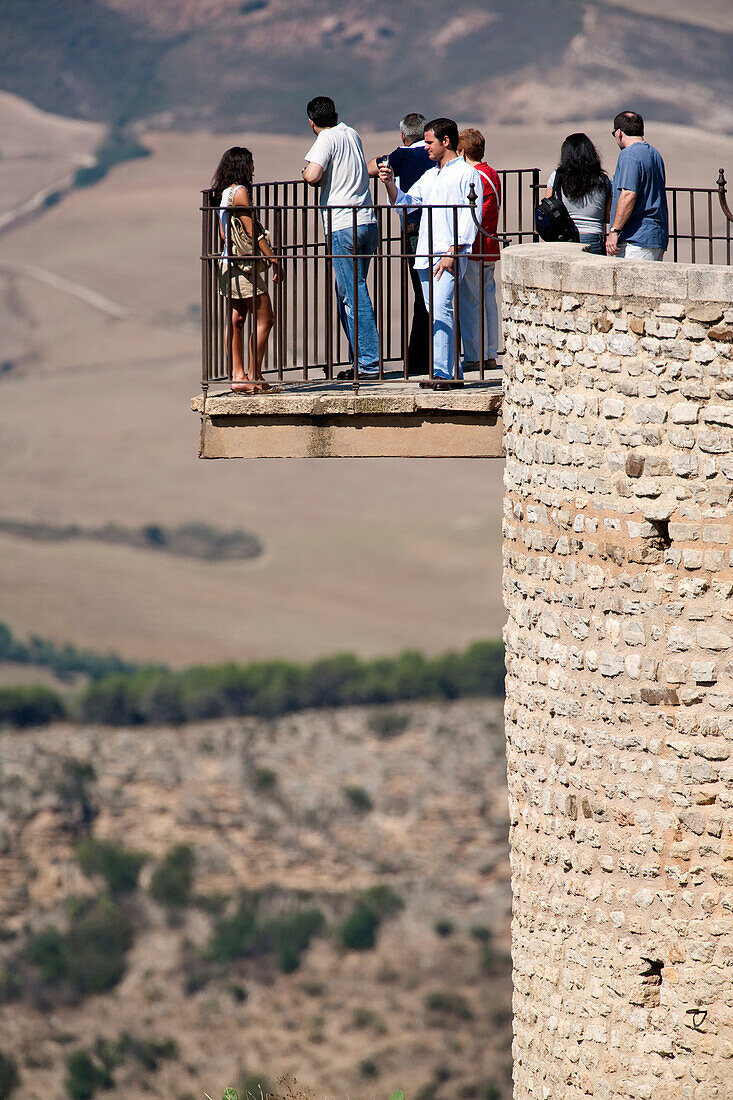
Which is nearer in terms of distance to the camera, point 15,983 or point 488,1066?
point 488,1066

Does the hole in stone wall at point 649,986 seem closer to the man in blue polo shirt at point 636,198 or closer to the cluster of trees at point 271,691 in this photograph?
the man in blue polo shirt at point 636,198

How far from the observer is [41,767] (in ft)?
169

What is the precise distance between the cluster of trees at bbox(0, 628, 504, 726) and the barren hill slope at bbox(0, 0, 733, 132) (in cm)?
2236

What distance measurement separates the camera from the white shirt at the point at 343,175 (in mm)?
9289

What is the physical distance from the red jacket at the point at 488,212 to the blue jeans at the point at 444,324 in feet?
0.50

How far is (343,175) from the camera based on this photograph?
935 centimetres

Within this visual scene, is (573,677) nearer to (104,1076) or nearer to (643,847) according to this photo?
(643,847)

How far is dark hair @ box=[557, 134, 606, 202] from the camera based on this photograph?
29.2 ft

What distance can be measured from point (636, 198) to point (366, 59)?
191ft

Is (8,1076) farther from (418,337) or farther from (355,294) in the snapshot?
(355,294)

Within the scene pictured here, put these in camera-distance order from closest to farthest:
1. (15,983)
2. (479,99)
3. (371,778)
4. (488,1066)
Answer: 1. (488,1066)
2. (15,983)
3. (371,778)
4. (479,99)

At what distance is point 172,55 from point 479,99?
46.6ft

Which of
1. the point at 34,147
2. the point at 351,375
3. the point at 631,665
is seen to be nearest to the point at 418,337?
the point at 351,375

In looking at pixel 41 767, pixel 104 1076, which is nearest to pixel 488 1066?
pixel 104 1076
